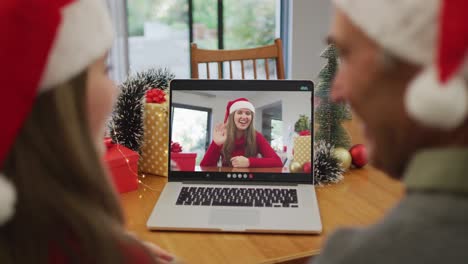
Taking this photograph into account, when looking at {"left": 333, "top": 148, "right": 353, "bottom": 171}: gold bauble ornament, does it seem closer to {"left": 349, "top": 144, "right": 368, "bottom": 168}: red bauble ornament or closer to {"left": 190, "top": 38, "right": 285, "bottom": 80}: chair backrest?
{"left": 349, "top": 144, "right": 368, "bottom": 168}: red bauble ornament

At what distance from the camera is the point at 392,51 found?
1.88 feet

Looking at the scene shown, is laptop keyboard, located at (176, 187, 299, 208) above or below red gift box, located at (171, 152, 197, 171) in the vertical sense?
below

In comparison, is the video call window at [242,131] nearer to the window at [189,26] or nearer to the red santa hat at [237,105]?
the red santa hat at [237,105]

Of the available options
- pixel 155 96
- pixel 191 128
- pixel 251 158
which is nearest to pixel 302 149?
pixel 251 158

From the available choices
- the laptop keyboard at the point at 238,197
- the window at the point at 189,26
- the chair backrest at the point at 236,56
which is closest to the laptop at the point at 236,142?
the laptop keyboard at the point at 238,197

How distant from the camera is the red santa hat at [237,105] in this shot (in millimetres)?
1352

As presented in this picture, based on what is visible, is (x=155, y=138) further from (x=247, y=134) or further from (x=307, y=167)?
(x=307, y=167)

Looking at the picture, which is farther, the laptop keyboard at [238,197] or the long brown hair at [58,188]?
the laptop keyboard at [238,197]

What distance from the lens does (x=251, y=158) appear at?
1.35 metres

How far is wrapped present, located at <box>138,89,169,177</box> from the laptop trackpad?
276mm

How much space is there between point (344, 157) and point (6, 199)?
3.27 ft

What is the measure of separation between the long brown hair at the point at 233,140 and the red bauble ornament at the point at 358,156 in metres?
0.30

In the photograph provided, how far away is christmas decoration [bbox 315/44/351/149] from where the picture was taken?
1.48 meters

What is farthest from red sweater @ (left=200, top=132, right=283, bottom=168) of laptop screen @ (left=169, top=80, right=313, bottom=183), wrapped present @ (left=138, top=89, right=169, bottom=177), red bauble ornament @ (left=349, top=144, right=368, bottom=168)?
red bauble ornament @ (left=349, top=144, right=368, bottom=168)
